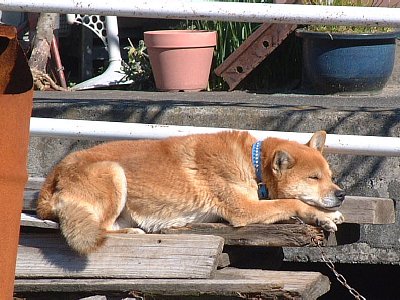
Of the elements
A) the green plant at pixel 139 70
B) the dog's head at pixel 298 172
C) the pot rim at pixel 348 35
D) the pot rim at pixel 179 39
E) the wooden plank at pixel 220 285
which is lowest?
the green plant at pixel 139 70

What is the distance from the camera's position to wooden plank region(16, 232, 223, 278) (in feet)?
12.9

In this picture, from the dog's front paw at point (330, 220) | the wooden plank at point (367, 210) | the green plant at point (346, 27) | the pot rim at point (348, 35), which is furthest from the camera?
the green plant at point (346, 27)

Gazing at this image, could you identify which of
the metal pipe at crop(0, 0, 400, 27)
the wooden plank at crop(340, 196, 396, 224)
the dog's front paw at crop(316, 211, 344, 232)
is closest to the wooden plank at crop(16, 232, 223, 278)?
the dog's front paw at crop(316, 211, 344, 232)

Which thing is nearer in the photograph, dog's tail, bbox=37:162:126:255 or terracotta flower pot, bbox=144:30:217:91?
dog's tail, bbox=37:162:126:255

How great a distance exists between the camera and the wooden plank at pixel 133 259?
393cm

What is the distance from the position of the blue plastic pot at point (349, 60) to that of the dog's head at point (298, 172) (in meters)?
2.48

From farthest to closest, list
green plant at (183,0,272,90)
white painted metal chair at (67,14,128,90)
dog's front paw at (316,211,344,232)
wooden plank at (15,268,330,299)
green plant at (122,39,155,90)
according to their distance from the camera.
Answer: white painted metal chair at (67,14,128,90), green plant at (122,39,155,90), green plant at (183,0,272,90), dog's front paw at (316,211,344,232), wooden plank at (15,268,330,299)

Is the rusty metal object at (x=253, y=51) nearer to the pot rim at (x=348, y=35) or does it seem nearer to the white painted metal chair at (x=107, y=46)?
the pot rim at (x=348, y=35)

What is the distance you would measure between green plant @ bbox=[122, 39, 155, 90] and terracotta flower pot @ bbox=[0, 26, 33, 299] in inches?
205

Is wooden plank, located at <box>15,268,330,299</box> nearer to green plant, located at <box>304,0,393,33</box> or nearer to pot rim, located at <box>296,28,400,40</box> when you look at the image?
green plant, located at <box>304,0,393,33</box>

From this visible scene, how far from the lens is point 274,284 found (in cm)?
381

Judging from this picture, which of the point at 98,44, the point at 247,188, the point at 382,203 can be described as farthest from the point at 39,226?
the point at 98,44

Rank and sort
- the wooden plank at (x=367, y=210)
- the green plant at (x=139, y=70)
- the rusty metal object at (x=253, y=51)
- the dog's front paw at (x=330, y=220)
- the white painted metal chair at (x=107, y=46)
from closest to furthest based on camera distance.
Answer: the dog's front paw at (x=330, y=220) < the wooden plank at (x=367, y=210) < the rusty metal object at (x=253, y=51) < the green plant at (x=139, y=70) < the white painted metal chair at (x=107, y=46)

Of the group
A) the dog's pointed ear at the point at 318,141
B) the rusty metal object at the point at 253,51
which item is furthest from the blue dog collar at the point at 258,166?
the rusty metal object at the point at 253,51
